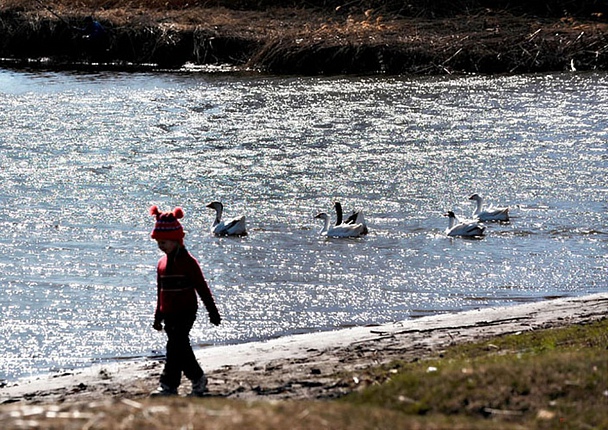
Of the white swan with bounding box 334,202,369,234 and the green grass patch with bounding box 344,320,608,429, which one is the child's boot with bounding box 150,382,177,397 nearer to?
the green grass patch with bounding box 344,320,608,429

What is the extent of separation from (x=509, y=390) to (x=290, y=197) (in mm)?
13576

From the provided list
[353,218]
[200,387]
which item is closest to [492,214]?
[353,218]

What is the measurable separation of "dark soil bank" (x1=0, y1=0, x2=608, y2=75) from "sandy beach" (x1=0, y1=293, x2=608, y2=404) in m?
26.2

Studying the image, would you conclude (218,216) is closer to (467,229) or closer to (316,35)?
(467,229)

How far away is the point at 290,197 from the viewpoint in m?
21.5

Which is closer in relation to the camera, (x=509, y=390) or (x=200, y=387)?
(x=509, y=390)

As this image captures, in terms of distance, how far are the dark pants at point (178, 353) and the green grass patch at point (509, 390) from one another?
5.13 ft

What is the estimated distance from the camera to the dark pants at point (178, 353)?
9781 mm

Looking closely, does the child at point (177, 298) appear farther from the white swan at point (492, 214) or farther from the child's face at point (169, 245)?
the white swan at point (492, 214)

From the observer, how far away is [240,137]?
28.2 m

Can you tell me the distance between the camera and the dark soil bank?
3897cm

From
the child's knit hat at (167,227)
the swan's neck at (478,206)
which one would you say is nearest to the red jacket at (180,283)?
the child's knit hat at (167,227)

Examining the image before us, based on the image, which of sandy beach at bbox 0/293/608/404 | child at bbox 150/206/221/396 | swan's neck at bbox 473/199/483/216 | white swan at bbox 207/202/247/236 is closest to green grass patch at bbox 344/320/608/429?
sandy beach at bbox 0/293/608/404

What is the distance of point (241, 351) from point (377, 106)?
69.9 ft
